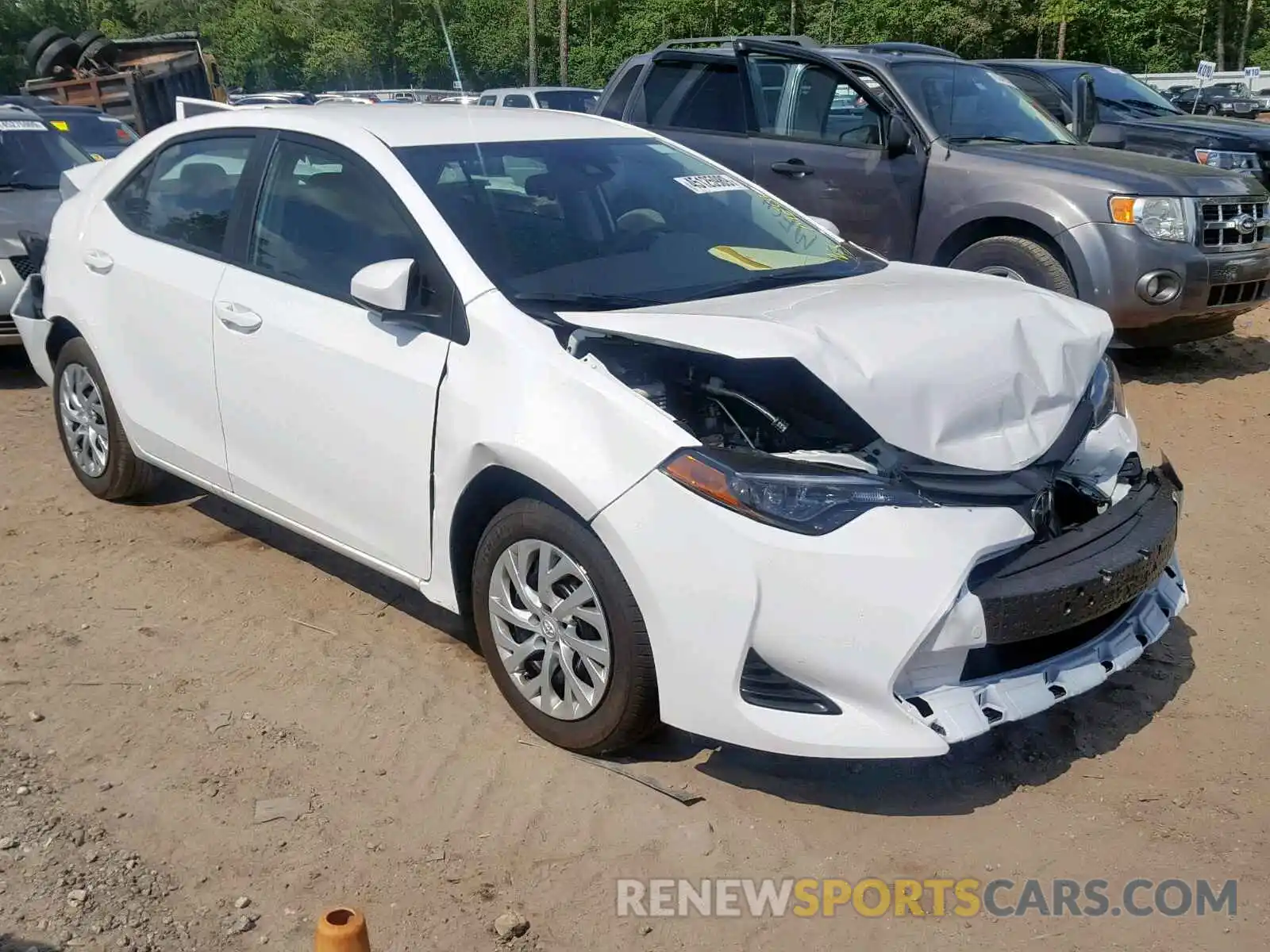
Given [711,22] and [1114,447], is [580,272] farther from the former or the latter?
[711,22]

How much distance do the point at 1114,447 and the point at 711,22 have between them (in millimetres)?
44252

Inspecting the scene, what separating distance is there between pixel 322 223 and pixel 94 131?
935cm

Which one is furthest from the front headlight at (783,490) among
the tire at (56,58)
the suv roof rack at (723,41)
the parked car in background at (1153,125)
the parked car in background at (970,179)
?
the tire at (56,58)

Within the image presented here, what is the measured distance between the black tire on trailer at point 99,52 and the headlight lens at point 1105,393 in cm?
2214

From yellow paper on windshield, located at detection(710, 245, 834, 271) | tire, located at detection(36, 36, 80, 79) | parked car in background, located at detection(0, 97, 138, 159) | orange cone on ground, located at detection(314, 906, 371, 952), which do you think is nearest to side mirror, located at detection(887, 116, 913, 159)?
yellow paper on windshield, located at detection(710, 245, 834, 271)

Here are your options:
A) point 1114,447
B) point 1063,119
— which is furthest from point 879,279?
point 1063,119

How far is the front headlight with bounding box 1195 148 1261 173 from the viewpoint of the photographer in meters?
10.6

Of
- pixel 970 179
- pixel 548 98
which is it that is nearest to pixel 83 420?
pixel 970 179

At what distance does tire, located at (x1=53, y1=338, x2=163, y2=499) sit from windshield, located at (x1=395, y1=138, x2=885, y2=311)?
2.07m

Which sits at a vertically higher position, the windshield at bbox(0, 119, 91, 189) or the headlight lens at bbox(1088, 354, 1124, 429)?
the windshield at bbox(0, 119, 91, 189)

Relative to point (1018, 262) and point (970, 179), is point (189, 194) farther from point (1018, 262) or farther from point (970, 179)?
point (1018, 262)

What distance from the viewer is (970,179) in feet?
23.7

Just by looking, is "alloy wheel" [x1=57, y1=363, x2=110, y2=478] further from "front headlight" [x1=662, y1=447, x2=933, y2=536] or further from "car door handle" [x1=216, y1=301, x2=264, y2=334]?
"front headlight" [x1=662, y1=447, x2=933, y2=536]

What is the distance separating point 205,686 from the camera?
4.00m
